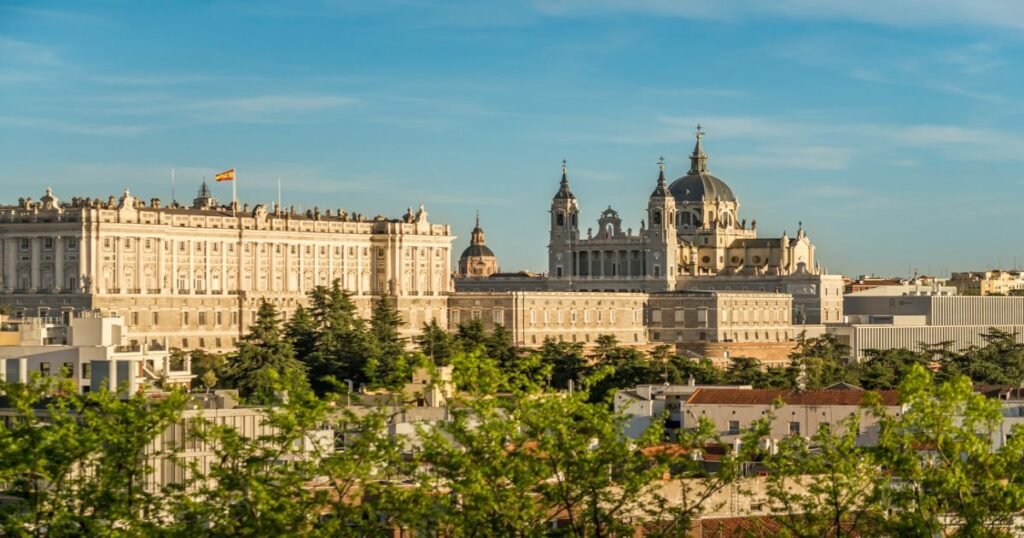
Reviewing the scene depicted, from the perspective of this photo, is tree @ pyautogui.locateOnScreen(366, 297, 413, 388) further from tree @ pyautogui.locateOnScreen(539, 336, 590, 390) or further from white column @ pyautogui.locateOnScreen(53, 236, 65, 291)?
white column @ pyautogui.locateOnScreen(53, 236, 65, 291)

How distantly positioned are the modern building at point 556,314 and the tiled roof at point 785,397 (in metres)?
71.0

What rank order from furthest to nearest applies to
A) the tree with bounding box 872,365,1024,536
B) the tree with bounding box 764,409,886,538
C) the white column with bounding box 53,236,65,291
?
the white column with bounding box 53,236,65,291 < the tree with bounding box 764,409,886,538 < the tree with bounding box 872,365,1024,536

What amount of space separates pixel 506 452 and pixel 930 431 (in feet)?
25.8

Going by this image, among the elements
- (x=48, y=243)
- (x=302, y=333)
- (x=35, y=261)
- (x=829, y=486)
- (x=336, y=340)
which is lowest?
(x=829, y=486)

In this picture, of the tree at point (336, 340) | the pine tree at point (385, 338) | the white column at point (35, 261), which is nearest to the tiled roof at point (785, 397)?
the pine tree at point (385, 338)

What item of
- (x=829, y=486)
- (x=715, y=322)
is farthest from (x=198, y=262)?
(x=829, y=486)

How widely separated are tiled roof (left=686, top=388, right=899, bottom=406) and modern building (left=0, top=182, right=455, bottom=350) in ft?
162

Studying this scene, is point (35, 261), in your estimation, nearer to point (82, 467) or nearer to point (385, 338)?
point (385, 338)

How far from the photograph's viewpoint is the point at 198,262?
148250mm

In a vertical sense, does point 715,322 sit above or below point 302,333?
below

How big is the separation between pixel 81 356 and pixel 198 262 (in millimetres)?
76369

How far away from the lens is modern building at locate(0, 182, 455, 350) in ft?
461

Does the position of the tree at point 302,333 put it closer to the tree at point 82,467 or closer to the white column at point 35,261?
the white column at point 35,261

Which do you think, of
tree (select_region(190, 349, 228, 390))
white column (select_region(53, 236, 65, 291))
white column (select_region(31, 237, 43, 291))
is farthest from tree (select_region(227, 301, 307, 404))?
white column (select_region(31, 237, 43, 291))
